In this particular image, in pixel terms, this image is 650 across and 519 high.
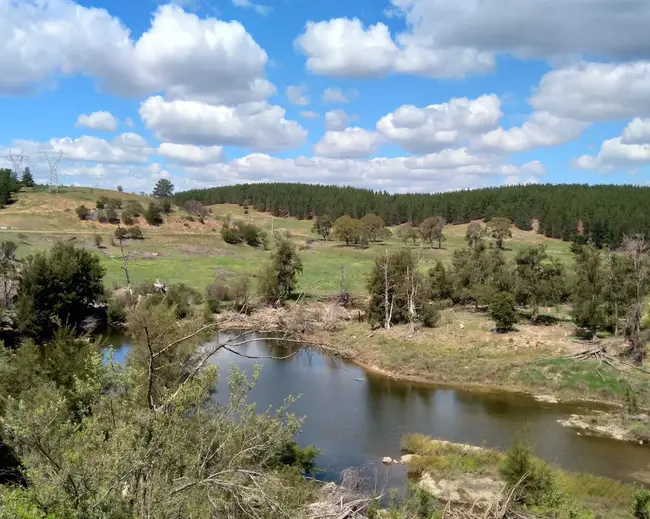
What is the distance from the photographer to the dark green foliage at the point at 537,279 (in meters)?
46.2

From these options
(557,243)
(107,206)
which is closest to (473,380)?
(107,206)

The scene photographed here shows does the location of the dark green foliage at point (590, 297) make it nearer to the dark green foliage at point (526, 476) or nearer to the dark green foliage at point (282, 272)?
the dark green foliage at point (526, 476)

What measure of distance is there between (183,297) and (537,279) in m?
33.3

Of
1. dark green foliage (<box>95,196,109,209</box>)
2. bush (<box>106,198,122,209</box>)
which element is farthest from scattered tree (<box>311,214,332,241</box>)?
dark green foliage (<box>95,196,109,209</box>)

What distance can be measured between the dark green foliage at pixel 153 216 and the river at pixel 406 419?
6621 cm

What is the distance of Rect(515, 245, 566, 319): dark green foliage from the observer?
46219 mm

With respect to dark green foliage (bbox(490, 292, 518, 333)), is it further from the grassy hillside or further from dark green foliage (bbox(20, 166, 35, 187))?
dark green foliage (bbox(20, 166, 35, 187))

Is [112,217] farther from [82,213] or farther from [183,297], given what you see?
[183,297]

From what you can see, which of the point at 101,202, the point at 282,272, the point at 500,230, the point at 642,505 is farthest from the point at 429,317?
the point at 101,202

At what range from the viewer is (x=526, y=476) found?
64.4ft

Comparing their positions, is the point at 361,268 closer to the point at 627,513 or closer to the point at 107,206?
the point at 107,206

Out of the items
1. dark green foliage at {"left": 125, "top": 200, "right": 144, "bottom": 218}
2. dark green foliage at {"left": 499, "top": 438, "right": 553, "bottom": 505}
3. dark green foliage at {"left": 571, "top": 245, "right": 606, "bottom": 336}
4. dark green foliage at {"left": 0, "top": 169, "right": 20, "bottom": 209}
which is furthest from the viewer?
dark green foliage at {"left": 0, "top": 169, "right": 20, "bottom": 209}

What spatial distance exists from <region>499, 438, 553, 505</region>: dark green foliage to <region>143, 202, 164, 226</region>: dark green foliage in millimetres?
90666

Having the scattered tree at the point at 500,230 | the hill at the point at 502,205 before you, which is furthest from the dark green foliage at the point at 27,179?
the scattered tree at the point at 500,230
